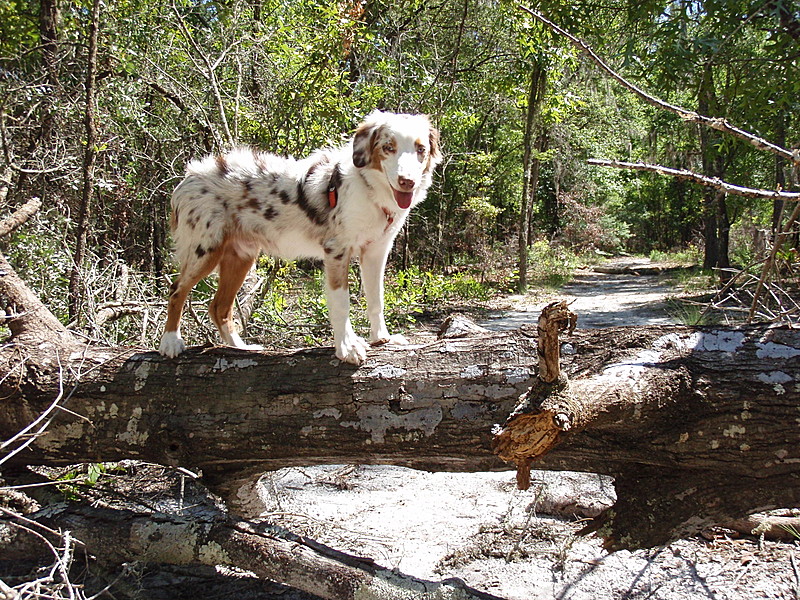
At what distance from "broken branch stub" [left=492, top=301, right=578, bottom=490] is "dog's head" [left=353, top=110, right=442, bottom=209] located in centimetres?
→ 219

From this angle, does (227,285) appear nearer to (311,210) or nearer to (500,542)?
(311,210)

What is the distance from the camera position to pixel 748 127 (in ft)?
35.3

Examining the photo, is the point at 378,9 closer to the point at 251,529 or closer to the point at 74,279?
the point at 74,279

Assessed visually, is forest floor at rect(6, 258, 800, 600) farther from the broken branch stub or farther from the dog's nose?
the dog's nose

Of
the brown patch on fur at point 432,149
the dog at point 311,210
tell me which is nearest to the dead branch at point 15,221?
the dog at point 311,210

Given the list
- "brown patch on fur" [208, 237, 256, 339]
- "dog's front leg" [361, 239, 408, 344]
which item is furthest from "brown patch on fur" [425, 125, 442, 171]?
"brown patch on fur" [208, 237, 256, 339]

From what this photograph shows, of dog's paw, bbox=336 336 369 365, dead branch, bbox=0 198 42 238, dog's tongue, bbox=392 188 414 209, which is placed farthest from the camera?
dead branch, bbox=0 198 42 238

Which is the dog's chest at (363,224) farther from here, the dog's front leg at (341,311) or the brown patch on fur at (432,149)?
the brown patch on fur at (432,149)

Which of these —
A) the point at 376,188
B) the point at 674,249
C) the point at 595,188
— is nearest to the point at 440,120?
the point at 376,188

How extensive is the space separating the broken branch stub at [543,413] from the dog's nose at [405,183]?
6.96 feet

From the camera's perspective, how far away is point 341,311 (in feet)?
13.1

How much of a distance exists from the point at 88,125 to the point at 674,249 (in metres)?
37.0

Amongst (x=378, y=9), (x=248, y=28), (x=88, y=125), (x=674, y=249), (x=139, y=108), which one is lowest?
(x=674, y=249)

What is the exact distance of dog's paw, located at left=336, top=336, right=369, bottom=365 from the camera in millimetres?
3494
